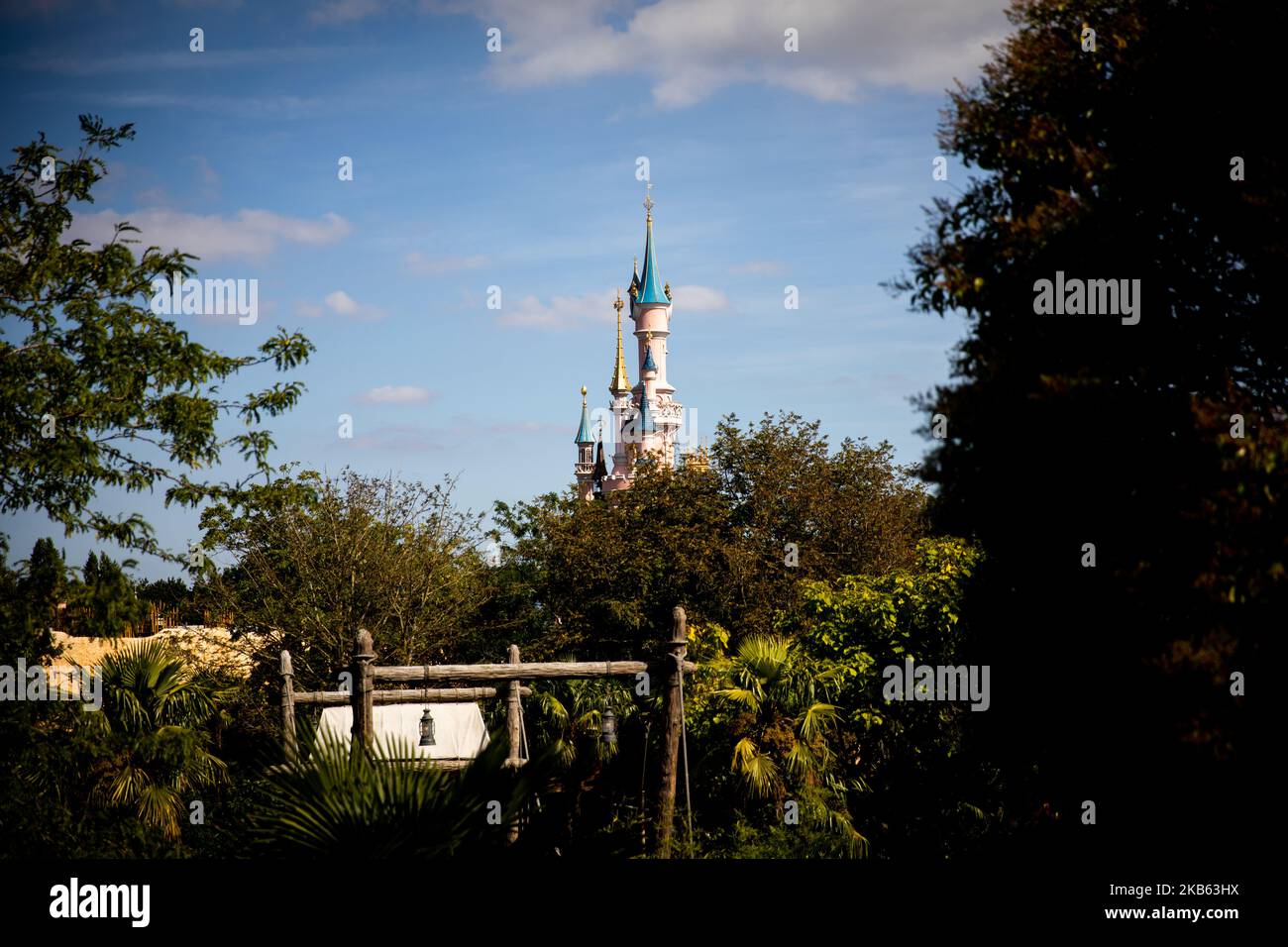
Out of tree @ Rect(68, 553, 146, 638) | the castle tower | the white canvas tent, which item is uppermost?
the castle tower

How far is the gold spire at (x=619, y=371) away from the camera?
10300cm

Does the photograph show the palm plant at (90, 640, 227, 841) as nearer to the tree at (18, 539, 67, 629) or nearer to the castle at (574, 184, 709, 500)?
the tree at (18, 539, 67, 629)

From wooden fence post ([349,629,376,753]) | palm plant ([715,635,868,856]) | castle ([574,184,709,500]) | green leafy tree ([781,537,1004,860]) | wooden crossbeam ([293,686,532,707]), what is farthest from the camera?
castle ([574,184,709,500])

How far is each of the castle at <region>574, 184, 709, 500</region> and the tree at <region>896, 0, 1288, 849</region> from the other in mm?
83785

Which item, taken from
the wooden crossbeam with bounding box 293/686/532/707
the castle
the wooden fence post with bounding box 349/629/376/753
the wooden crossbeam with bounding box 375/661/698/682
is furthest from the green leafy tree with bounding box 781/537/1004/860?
the castle

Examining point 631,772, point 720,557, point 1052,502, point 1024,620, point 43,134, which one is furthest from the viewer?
point 720,557

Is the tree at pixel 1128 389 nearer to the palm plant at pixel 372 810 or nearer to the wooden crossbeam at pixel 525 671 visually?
the palm plant at pixel 372 810

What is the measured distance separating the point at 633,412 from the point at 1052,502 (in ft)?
299

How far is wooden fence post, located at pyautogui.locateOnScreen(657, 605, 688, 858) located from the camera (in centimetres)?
1288

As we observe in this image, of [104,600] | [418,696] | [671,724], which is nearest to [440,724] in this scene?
[418,696]

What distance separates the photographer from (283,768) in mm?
8359

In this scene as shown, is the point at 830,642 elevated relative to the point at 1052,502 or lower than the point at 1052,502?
lower
